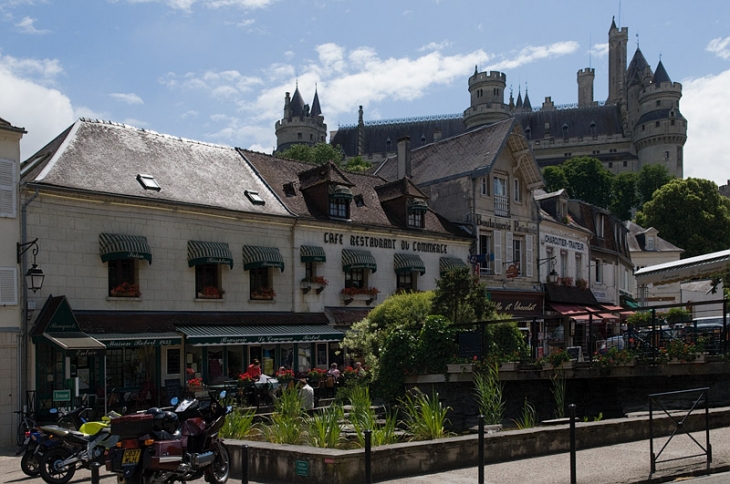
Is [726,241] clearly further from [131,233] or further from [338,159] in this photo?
[131,233]

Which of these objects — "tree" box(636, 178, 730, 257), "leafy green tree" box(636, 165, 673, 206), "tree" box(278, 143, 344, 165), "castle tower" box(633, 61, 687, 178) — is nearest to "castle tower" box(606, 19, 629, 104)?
"castle tower" box(633, 61, 687, 178)

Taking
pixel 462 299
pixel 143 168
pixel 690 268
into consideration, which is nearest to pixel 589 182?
pixel 143 168

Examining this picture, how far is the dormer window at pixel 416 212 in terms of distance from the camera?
28.9 m

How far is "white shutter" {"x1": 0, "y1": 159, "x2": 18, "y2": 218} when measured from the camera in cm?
1802

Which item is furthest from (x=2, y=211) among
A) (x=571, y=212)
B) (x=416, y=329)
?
(x=571, y=212)

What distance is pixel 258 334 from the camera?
72.2 ft

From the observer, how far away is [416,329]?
17672mm

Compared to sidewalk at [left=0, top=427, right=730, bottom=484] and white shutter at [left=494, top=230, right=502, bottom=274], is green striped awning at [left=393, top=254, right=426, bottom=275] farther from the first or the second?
sidewalk at [left=0, top=427, right=730, bottom=484]

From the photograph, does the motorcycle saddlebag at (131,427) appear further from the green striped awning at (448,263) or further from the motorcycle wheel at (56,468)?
the green striped awning at (448,263)

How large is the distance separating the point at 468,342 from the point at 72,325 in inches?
364

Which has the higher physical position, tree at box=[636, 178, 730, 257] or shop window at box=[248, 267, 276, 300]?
tree at box=[636, 178, 730, 257]

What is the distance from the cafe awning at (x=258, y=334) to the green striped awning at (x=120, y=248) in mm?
2321

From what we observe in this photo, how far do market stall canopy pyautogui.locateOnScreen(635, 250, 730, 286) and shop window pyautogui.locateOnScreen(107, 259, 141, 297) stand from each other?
1280cm

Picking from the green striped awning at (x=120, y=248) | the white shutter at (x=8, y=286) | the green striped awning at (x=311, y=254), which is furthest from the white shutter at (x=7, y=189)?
the green striped awning at (x=311, y=254)
